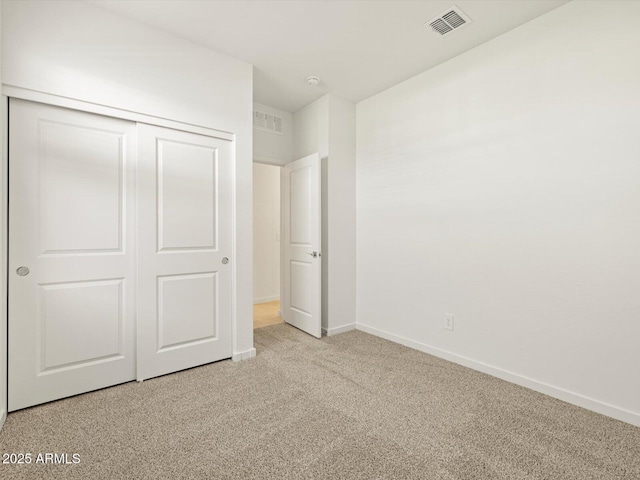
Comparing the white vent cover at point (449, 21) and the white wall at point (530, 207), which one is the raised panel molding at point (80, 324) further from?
the white vent cover at point (449, 21)

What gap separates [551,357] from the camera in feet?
7.00

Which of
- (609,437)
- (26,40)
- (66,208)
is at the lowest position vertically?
(609,437)

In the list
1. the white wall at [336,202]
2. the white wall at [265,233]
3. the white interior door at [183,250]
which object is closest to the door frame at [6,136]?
the white interior door at [183,250]

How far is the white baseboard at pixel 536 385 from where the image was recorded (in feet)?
6.04

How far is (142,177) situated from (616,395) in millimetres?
3535

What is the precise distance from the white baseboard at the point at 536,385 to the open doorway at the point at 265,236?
8.78 ft

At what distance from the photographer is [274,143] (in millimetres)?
3785

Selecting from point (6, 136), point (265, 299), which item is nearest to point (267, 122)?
point (6, 136)

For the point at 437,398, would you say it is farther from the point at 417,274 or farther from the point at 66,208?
the point at 66,208

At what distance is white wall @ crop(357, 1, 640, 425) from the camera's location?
1870mm

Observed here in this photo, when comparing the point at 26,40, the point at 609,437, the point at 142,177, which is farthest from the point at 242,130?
the point at 609,437

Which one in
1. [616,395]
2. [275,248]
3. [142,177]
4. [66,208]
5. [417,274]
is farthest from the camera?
[275,248]

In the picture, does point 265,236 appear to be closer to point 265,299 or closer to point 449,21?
point 265,299

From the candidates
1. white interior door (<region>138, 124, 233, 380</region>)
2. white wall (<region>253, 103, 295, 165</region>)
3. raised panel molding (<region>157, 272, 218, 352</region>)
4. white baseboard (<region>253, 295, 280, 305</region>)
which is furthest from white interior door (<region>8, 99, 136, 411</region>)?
white baseboard (<region>253, 295, 280, 305</region>)
